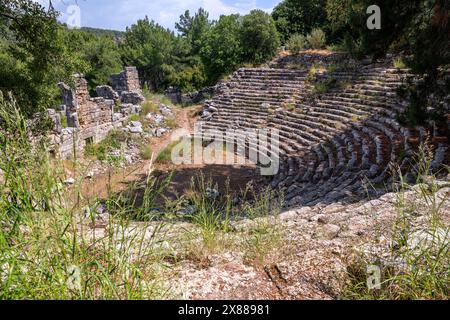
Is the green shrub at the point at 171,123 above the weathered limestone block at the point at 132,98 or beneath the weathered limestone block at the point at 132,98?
beneath

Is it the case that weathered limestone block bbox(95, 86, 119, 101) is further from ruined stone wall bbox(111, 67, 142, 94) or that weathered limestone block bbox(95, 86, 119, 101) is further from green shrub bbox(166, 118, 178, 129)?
green shrub bbox(166, 118, 178, 129)

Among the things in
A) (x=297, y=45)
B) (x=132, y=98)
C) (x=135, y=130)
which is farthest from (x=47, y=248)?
(x=297, y=45)

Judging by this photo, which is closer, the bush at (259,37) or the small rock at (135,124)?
the small rock at (135,124)

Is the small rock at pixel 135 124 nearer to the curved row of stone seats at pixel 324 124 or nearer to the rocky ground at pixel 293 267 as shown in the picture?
the curved row of stone seats at pixel 324 124

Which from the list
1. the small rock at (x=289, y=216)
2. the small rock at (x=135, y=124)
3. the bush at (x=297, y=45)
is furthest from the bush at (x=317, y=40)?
the small rock at (x=289, y=216)

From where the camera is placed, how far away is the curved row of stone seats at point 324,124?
6.59m

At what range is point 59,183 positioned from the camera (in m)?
1.83

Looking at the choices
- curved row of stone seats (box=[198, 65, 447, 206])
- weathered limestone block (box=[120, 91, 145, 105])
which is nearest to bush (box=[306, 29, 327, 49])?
curved row of stone seats (box=[198, 65, 447, 206])

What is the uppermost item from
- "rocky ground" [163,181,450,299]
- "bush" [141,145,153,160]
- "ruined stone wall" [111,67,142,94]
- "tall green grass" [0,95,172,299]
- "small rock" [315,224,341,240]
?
"ruined stone wall" [111,67,142,94]

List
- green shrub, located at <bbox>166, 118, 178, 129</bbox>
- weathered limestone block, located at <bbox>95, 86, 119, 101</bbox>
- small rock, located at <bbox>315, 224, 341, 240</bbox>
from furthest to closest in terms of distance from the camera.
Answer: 1. weathered limestone block, located at <bbox>95, 86, 119, 101</bbox>
2. green shrub, located at <bbox>166, 118, 178, 129</bbox>
3. small rock, located at <bbox>315, 224, 341, 240</bbox>

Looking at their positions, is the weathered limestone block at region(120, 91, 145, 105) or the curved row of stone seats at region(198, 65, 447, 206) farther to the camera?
the weathered limestone block at region(120, 91, 145, 105)

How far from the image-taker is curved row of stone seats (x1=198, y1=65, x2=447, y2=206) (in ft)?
21.6
